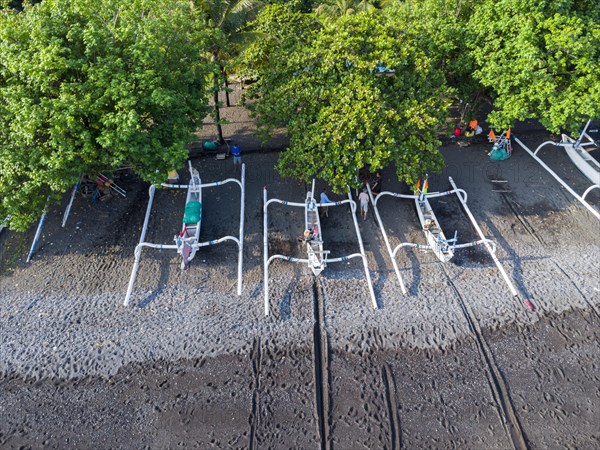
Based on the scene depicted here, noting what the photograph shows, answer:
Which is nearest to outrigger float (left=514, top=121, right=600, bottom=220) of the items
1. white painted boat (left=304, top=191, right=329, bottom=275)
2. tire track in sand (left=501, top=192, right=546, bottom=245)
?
tire track in sand (left=501, top=192, right=546, bottom=245)

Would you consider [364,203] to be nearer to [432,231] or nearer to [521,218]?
[432,231]

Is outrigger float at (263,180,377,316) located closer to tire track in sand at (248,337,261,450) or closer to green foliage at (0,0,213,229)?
tire track in sand at (248,337,261,450)

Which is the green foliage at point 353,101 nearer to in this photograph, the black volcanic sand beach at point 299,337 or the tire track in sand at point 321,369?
the black volcanic sand beach at point 299,337

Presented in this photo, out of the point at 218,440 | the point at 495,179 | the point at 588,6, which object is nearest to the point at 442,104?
the point at 495,179

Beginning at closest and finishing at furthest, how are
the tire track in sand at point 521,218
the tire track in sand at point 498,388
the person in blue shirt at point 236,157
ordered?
1. the tire track in sand at point 498,388
2. the tire track in sand at point 521,218
3. the person in blue shirt at point 236,157

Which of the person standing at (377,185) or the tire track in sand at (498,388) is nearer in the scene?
the tire track in sand at (498,388)

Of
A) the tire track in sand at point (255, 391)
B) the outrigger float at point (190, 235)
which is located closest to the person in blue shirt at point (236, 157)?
the outrigger float at point (190, 235)

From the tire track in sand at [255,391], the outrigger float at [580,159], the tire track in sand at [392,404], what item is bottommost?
the tire track in sand at [255,391]
